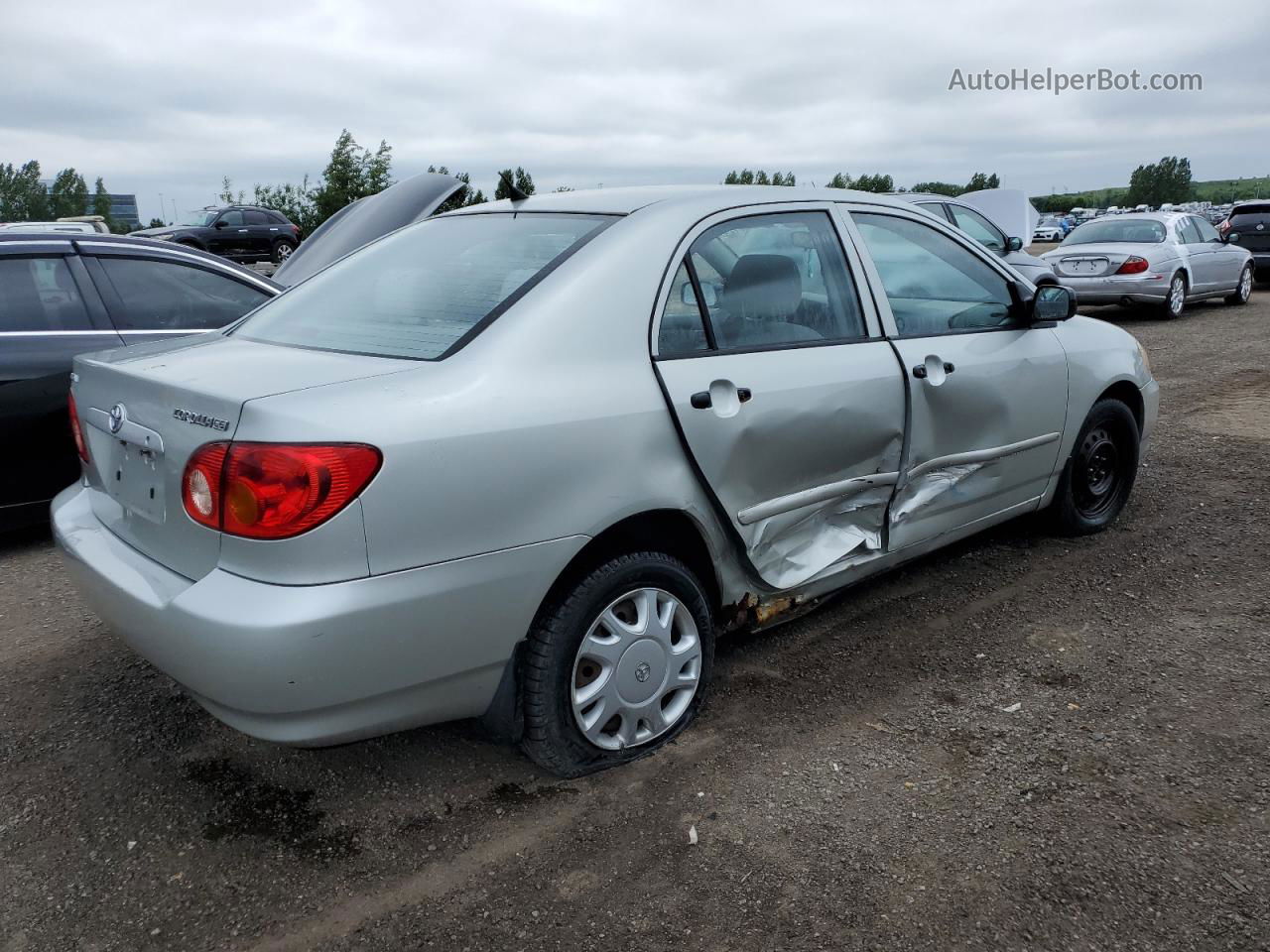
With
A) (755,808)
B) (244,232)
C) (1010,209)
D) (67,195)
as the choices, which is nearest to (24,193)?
(67,195)

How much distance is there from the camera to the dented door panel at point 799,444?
2850mm

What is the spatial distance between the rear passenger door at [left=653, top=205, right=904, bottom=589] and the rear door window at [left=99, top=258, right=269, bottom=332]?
3.15m

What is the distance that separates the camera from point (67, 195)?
62.4 m

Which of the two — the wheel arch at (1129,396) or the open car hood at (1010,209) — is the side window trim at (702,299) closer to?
the wheel arch at (1129,396)

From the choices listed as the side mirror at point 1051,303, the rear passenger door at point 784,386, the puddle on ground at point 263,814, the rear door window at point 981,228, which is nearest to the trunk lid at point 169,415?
the puddle on ground at point 263,814

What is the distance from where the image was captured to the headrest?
121 inches

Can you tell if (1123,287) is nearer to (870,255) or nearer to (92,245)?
(870,255)

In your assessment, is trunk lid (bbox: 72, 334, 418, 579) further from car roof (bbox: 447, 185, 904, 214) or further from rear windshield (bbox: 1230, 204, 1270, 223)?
rear windshield (bbox: 1230, 204, 1270, 223)

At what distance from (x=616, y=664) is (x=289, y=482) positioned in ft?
3.30

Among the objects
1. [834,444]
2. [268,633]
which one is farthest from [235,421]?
[834,444]

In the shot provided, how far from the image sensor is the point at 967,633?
373 centimetres

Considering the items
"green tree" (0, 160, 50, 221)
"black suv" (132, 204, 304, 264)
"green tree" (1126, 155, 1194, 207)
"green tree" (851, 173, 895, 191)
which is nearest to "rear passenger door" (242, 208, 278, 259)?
"black suv" (132, 204, 304, 264)

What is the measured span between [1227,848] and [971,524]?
5.34ft

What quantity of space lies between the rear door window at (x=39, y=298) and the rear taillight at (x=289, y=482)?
3221 mm
